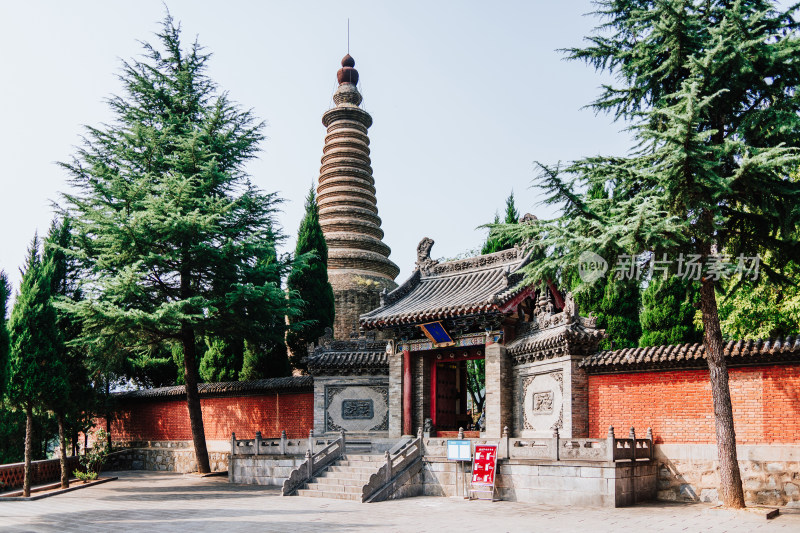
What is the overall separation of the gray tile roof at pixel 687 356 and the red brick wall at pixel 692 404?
17 centimetres

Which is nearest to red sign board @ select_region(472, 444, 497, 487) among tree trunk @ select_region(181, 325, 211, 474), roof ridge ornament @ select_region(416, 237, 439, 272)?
roof ridge ornament @ select_region(416, 237, 439, 272)

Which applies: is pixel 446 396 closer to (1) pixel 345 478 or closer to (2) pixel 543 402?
(2) pixel 543 402

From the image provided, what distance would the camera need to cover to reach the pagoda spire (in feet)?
95.2

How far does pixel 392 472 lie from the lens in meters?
14.7

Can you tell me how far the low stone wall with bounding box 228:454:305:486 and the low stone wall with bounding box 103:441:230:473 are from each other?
282 cm

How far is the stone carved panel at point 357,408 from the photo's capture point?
18.9 metres

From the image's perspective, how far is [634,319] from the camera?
2169 cm

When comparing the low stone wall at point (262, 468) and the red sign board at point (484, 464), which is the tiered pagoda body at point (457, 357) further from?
the low stone wall at point (262, 468)

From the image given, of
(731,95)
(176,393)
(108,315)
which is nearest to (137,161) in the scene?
(108,315)

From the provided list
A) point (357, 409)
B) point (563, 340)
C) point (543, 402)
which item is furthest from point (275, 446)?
point (563, 340)

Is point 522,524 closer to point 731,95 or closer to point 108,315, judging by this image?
point 731,95

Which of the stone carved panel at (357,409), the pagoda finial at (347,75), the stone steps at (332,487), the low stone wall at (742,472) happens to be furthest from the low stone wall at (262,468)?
the pagoda finial at (347,75)

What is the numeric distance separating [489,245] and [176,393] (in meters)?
13.9

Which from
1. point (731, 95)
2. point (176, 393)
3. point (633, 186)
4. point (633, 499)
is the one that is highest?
point (731, 95)
